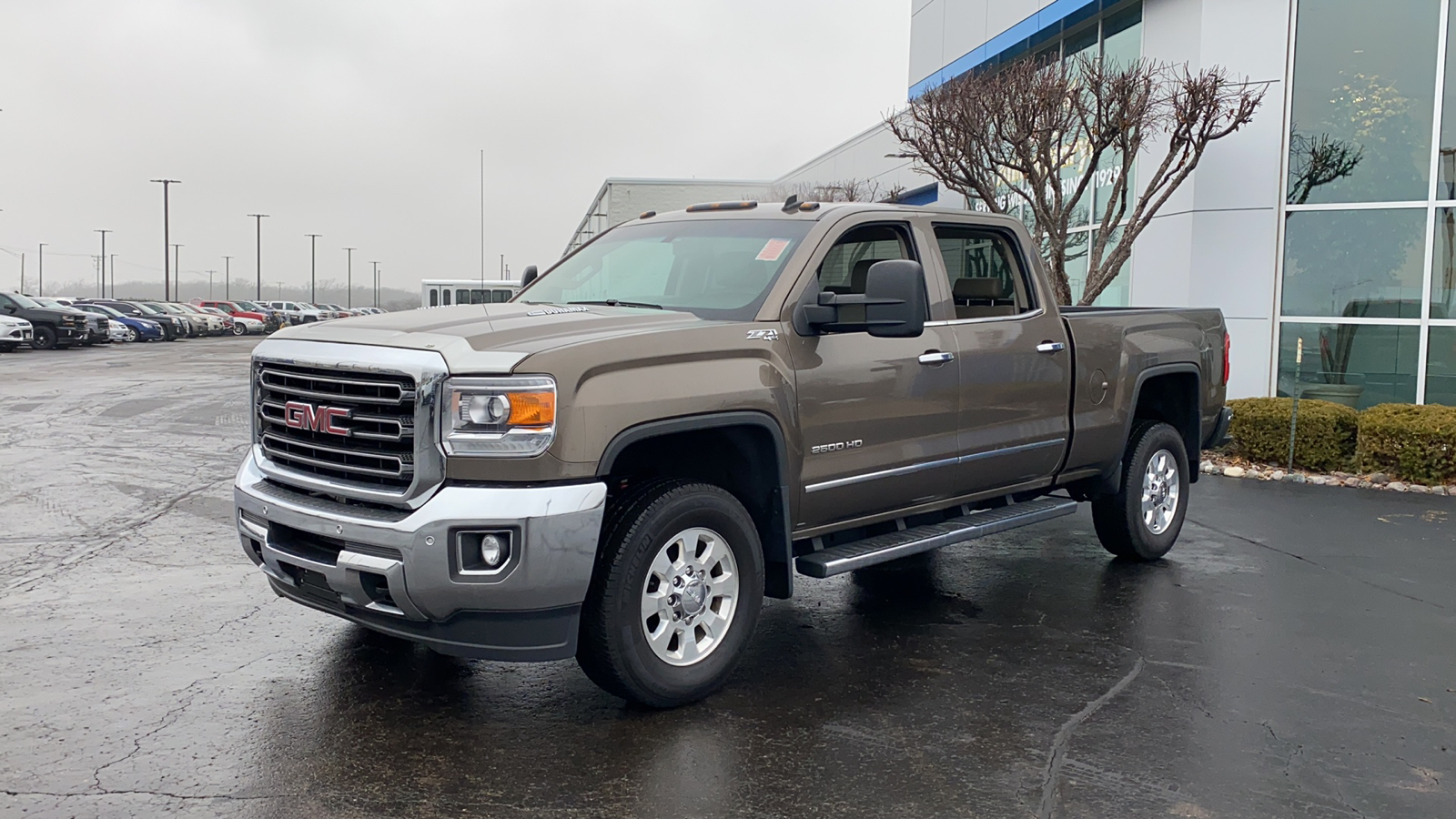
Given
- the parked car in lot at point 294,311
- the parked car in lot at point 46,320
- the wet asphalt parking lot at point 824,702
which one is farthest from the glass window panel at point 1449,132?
the parked car in lot at point 294,311

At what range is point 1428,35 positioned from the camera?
1322 centimetres

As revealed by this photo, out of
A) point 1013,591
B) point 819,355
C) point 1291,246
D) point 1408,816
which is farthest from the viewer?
point 1291,246

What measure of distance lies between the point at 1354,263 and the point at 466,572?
13049 millimetres

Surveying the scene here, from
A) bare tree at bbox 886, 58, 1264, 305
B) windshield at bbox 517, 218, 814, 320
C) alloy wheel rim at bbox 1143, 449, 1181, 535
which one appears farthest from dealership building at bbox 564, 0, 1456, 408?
windshield at bbox 517, 218, 814, 320

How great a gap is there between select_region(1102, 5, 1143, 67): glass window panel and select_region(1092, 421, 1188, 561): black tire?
10285 mm

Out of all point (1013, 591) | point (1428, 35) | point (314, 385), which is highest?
point (1428, 35)

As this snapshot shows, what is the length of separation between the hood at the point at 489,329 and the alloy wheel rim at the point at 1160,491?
387 cm

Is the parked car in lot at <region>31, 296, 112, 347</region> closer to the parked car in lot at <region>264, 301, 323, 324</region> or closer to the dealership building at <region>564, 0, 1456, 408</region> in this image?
the dealership building at <region>564, 0, 1456, 408</region>

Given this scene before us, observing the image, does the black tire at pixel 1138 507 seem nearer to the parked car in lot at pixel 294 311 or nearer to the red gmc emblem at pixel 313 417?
the red gmc emblem at pixel 313 417

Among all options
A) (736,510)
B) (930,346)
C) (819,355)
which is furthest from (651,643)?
(930,346)

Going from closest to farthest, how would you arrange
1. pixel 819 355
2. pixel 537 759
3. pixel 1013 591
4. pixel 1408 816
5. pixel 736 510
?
pixel 1408 816 < pixel 537 759 < pixel 736 510 < pixel 819 355 < pixel 1013 591

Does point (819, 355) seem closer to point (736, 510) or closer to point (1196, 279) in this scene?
point (736, 510)

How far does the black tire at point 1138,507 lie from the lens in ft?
24.0

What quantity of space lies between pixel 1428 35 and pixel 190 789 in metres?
14.5
